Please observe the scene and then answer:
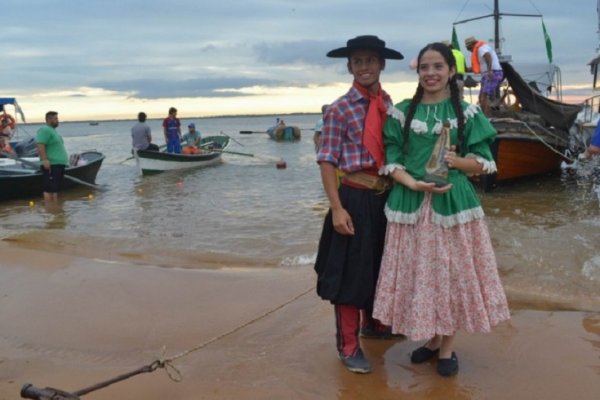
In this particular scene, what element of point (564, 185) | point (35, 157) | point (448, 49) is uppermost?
point (448, 49)

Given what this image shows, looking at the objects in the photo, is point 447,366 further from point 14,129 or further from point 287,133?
point 287,133

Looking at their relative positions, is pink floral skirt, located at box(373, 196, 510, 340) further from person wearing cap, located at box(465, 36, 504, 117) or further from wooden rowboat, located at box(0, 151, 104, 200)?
wooden rowboat, located at box(0, 151, 104, 200)

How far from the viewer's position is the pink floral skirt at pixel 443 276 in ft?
9.54

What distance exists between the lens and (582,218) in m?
8.87

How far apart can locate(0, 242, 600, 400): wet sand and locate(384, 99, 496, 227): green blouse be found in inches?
37.7

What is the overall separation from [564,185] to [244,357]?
38.5 feet

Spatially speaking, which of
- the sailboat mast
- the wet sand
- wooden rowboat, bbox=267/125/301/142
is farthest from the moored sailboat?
wooden rowboat, bbox=267/125/301/142

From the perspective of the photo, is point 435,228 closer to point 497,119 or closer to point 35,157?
point 497,119

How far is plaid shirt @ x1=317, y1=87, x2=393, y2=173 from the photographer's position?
306 cm

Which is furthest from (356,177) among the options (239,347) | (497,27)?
(497,27)

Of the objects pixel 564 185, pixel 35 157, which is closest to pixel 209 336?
pixel 564 185

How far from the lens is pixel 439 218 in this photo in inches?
114

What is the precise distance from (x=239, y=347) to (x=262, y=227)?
5.34 m

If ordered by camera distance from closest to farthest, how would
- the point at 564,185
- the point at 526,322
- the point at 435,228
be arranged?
1. the point at 435,228
2. the point at 526,322
3. the point at 564,185
